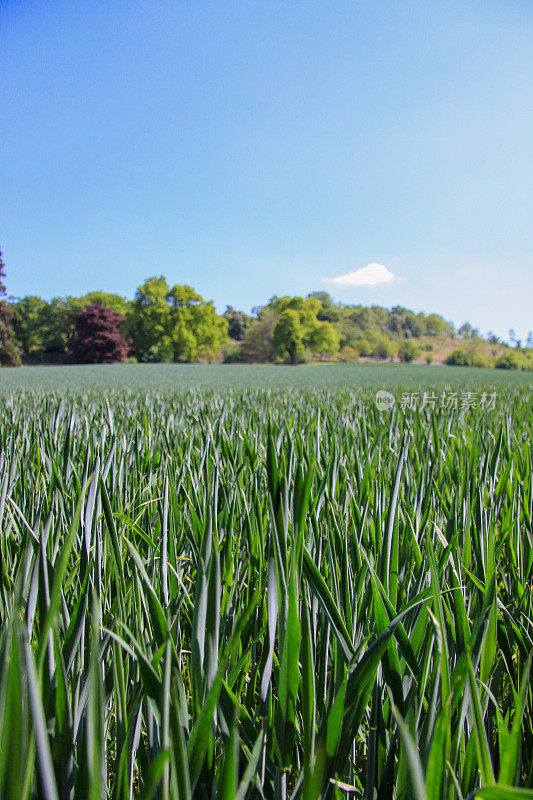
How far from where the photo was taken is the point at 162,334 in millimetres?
44531

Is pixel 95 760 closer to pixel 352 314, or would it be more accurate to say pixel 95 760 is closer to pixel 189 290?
pixel 189 290

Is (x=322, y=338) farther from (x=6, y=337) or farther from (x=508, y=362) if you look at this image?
(x=6, y=337)

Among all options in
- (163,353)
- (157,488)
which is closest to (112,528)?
(157,488)

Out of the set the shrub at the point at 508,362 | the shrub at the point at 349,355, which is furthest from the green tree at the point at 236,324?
the shrub at the point at 508,362

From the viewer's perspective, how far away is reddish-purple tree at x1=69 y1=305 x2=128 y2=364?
43.4m

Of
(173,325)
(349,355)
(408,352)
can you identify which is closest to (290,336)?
(349,355)

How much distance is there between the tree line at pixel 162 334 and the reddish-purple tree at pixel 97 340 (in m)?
0.10

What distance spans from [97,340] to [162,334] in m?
6.52

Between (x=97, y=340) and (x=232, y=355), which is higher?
(x=97, y=340)

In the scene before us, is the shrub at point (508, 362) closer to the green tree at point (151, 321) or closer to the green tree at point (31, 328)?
the green tree at point (151, 321)

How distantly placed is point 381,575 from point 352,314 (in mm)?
90064

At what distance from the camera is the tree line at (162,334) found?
1726 inches

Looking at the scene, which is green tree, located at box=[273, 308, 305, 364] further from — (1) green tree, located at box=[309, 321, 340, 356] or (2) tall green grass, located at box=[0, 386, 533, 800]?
(2) tall green grass, located at box=[0, 386, 533, 800]

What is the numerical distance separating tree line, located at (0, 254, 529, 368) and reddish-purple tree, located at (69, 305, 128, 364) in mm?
102
